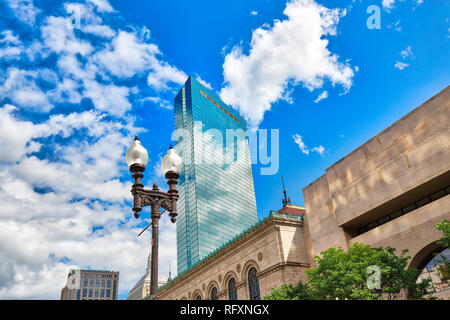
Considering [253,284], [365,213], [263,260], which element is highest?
[365,213]

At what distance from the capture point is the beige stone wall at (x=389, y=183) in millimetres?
Answer: 26672

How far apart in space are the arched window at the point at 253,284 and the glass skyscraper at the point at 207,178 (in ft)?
283

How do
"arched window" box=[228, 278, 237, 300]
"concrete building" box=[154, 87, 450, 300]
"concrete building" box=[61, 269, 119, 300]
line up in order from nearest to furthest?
"concrete building" box=[154, 87, 450, 300], "arched window" box=[228, 278, 237, 300], "concrete building" box=[61, 269, 119, 300]

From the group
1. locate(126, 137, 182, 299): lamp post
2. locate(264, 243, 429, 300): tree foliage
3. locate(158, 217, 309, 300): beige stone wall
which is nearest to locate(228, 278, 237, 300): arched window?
locate(158, 217, 309, 300): beige stone wall

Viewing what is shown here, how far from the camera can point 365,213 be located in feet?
102

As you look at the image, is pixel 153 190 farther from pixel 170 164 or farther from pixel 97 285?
pixel 97 285

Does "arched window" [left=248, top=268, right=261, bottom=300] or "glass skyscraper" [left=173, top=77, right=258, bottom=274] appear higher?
"glass skyscraper" [left=173, top=77, right=258, bottom=274]

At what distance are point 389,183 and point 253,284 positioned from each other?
50.0ft

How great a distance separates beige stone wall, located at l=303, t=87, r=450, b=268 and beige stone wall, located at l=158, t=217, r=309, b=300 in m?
2.00

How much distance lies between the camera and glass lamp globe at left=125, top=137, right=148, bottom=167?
11648 millimetres

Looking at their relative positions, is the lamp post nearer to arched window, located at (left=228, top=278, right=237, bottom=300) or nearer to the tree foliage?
the tree foliage

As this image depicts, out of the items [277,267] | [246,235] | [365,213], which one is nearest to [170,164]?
[365,213]

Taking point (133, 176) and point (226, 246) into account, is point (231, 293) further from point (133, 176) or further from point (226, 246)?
point (133, 176)
